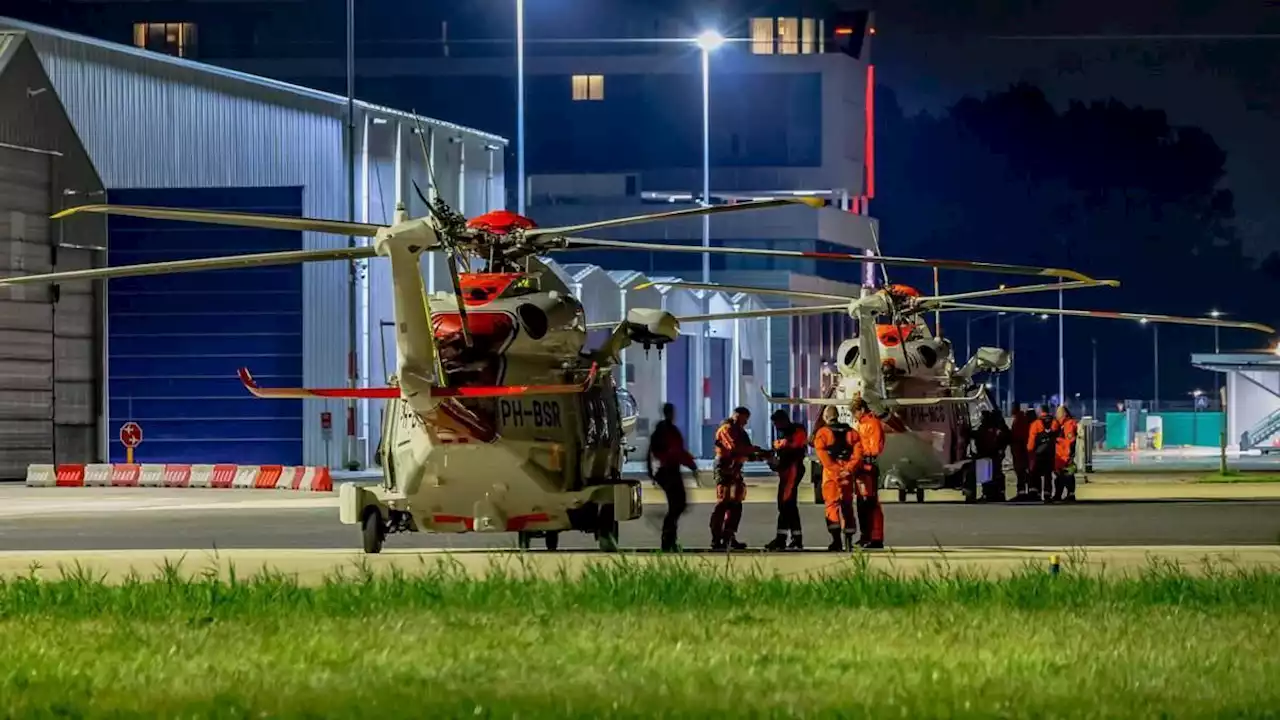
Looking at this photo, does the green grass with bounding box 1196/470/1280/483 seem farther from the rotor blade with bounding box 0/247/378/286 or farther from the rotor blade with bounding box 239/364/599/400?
the rotor blade with bounding box 0/247/378/286

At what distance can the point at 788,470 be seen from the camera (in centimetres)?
2320

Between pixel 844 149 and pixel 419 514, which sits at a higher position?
pixel 844 149

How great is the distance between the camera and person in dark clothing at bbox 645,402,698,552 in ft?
74.4

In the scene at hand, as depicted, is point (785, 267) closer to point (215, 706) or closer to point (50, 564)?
point (50, 564)

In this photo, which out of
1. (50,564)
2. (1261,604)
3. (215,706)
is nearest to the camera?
(215,706)

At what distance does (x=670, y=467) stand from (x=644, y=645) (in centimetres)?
993

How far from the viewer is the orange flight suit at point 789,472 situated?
23172 millimetres

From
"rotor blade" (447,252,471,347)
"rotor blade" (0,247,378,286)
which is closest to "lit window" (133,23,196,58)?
"rotor blade" (447,252,471,347)

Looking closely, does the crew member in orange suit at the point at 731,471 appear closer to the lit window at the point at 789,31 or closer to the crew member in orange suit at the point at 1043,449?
the crew member in orange suit at the point at 1043,449

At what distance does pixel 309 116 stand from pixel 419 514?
121 feet

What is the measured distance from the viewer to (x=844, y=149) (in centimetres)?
10512

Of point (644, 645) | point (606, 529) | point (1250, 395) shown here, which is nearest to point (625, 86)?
point (1250, 395)

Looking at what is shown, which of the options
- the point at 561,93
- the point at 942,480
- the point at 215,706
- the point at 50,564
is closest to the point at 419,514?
the point at 50,564

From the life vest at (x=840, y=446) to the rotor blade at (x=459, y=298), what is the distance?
4.05 meters
